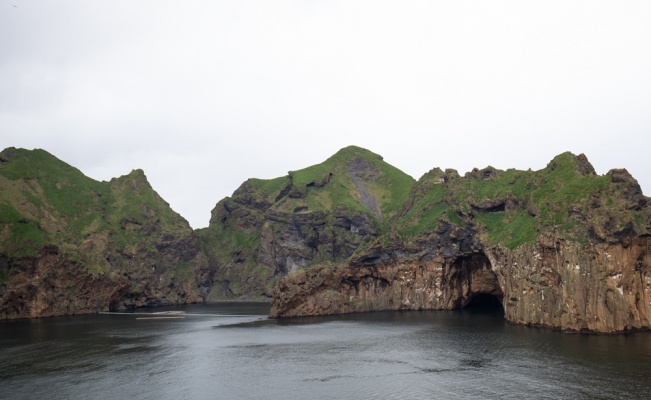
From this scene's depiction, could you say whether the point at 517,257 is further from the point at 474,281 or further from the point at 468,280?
the point at 468,280

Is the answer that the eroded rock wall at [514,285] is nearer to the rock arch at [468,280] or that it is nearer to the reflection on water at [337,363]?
the rock arch at [468,280]

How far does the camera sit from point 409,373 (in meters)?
77.4

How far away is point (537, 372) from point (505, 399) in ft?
48.8

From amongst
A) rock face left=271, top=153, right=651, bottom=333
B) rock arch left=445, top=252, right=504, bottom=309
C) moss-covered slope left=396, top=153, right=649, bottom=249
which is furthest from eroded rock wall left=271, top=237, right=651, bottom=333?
moss-covered slope left=396, top=153, right=649, bottom=249

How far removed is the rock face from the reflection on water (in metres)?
8.42

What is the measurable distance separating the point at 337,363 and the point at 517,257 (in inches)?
2420

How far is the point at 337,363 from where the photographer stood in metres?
87.2

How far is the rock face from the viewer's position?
4104 inches

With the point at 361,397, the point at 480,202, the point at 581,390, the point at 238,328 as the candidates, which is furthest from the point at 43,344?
the point at 480,202

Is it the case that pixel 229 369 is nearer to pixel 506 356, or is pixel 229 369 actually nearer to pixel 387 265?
pixel 506 356

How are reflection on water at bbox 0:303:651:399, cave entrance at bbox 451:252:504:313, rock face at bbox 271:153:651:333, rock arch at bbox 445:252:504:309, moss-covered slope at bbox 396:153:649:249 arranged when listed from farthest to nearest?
rock arch at bbox 445:252:504:309
cave entrance at bbox 451:252:504:313
moss-covered slope at bbox 396:153:649:249
rock face at bbox 271:153:651:333
reflection on water at bbox 0:303:651:399

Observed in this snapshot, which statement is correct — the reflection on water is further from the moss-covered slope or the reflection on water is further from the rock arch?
the rock arch

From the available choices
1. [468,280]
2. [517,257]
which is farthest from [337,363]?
[468,280]

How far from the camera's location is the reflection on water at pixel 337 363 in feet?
224
